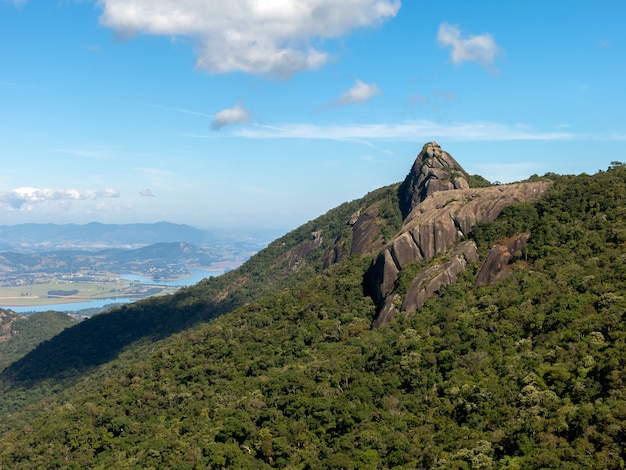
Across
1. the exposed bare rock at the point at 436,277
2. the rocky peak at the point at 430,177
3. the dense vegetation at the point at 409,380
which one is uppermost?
the rocky peak at the point at 430,177

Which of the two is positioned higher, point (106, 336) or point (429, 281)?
point (429, 281)

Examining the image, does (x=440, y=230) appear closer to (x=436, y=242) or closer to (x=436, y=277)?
(x=436, y=242)

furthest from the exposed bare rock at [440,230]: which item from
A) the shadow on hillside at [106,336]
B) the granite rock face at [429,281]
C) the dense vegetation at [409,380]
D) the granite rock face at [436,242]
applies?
the shadow on hillside at [106,336]

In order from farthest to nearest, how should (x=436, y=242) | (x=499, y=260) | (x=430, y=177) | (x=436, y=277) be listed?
(x=430, y=177), (x=436, y=242), (x=436, y=277), (x=499, y=260)

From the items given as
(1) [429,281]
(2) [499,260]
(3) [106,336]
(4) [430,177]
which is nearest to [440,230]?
(1) [429,281]

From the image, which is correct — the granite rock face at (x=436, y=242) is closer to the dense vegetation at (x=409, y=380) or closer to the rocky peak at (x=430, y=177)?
the dense vegetation at (x=409, y=380)

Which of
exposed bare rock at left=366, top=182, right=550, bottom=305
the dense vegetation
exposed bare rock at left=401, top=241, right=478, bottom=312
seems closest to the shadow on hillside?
the dense vegetation
